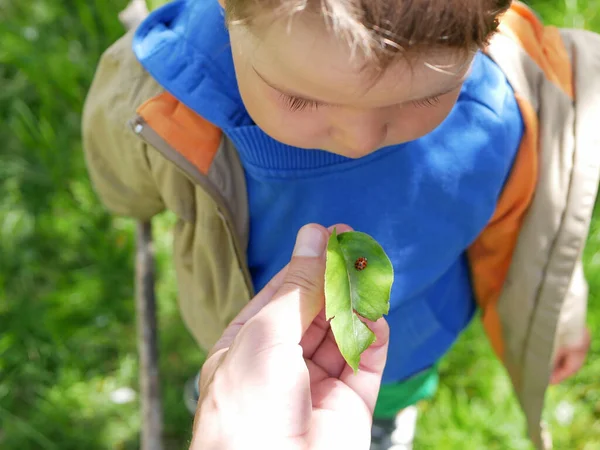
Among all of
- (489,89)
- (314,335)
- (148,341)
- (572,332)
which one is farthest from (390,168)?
(148,341)

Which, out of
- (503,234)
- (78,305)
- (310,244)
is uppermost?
(310,244)

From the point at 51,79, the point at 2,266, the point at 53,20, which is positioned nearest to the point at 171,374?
the point at 2,266

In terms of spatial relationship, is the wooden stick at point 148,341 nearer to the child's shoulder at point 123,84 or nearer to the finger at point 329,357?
the child's shoulder at point 123,84

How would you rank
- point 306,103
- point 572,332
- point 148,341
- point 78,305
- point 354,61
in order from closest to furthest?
point 354,61, point 306,103, point 572,332, point 148,341, point 78,305

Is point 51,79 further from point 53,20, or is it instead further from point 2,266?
point 2,266

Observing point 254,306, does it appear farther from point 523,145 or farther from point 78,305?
point 78,305
